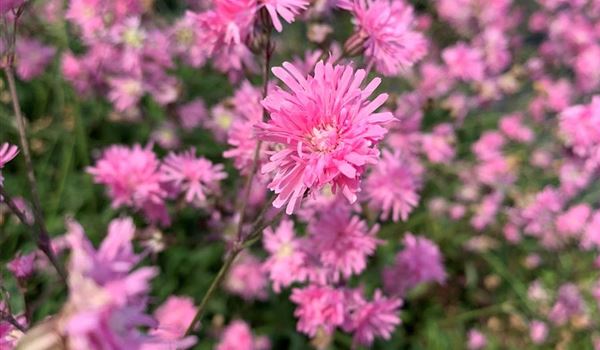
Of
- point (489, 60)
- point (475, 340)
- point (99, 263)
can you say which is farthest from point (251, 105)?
point (489, 60)

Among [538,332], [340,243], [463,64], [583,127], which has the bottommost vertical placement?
[538,332]

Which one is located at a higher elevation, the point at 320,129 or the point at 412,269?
the point at 320,129

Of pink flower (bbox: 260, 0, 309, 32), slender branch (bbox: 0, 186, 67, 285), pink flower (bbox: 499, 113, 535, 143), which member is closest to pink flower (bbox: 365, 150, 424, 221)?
pink flower (bbox: 260, 0, 309, 32)

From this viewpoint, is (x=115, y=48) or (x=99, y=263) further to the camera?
(x=115, y=48)

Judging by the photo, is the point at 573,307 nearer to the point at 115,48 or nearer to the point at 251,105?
the point at 251,105

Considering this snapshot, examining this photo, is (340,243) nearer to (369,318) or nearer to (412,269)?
(369,318)

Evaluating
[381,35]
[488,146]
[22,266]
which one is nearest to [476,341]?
[488,146]

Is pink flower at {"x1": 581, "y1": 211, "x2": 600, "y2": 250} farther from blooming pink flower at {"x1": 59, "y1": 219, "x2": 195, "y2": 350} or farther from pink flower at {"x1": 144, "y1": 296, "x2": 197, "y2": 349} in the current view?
blooming pink flower at {"x1": 59, "y1": 219, "x2": 195, "y2": 350}
